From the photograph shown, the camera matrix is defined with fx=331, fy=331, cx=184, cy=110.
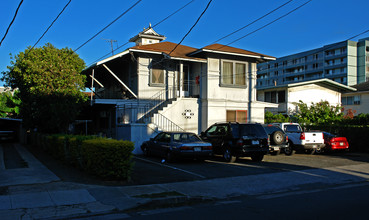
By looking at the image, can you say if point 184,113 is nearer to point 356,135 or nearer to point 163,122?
point 163,122

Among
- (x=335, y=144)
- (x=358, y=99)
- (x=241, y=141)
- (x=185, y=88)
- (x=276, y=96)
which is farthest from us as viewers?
(x=358, y=99)

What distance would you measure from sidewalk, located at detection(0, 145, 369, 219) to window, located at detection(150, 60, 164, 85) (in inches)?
414

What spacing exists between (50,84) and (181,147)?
366 inches

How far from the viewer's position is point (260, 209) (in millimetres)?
7195

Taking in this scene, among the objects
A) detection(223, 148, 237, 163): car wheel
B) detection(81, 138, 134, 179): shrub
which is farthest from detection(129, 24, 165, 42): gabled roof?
detection(81, 138, 134, 179): shrub

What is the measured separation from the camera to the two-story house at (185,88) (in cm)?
2036

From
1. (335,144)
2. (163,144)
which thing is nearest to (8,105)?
(163,144)

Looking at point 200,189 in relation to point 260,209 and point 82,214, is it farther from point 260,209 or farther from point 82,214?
point 82,214

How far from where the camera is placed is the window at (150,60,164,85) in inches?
844

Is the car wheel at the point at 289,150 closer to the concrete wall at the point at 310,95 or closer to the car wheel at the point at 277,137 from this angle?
the car wheel at the point at 277,137

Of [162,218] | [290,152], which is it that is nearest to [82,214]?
[162,218]

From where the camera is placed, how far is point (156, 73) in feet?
70.9

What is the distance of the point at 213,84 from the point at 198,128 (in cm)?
299

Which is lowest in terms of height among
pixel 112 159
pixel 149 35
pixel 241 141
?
pixel 112 159
